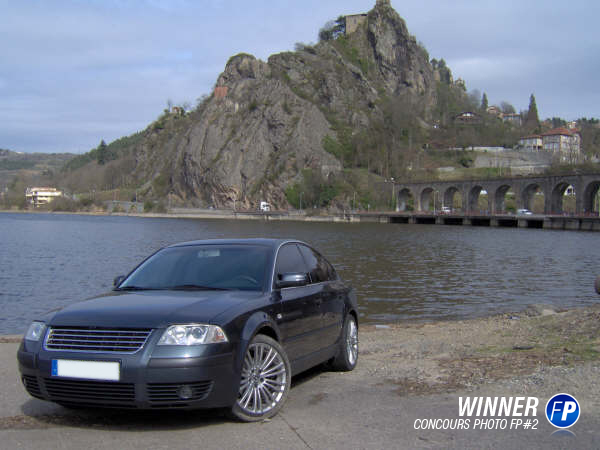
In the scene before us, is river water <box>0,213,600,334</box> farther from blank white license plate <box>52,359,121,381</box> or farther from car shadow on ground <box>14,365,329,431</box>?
blank white license plate <box>52,359,121,381</box>

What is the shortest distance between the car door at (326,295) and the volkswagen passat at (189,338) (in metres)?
0.21

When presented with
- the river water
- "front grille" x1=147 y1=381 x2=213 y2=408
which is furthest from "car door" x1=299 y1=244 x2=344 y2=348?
the river water

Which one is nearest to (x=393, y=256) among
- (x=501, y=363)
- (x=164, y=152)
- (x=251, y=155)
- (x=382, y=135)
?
(x=501, y=363)

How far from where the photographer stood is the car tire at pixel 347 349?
783 centimetres

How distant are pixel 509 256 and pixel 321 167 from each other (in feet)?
350

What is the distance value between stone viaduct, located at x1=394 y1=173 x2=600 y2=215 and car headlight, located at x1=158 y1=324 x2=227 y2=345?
103m

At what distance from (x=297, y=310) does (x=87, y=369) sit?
2381 millimetres

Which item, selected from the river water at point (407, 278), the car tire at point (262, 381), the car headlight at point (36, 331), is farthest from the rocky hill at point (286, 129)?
the car headlight at point (36, 331)

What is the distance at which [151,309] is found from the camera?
5.49 metres

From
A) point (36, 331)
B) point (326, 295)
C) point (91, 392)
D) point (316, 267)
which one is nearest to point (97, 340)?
point (91, 392)

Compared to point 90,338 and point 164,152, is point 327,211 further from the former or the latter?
point 90,338

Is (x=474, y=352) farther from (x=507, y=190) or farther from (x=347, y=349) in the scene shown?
(x=507, y=190)

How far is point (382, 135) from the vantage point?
16225 cm

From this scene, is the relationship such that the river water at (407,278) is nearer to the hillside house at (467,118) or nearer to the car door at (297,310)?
the car door at (297,310)
